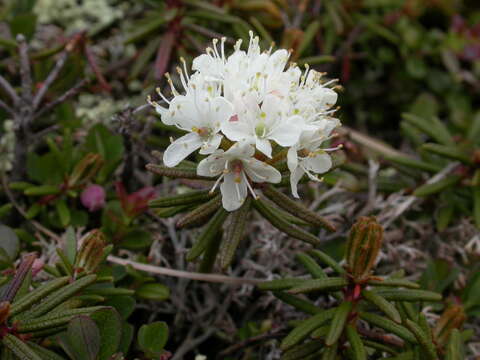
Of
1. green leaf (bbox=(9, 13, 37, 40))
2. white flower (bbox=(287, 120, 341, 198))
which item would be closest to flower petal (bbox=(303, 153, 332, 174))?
white flower (bbox=(287, 120, 341, 198))

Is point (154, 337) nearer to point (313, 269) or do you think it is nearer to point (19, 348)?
point (19, 348)

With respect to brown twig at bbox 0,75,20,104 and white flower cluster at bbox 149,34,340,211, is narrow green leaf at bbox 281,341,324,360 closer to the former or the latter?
white flower cluster at bbox 149,34,340,211

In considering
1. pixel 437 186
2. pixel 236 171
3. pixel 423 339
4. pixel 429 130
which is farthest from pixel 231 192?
pixel 429 130

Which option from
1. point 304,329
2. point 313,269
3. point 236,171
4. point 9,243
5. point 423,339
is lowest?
point 9,243

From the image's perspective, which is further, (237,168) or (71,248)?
(71,248)

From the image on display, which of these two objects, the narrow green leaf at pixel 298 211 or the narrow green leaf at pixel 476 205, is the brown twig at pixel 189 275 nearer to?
the narrow green leaf at pixel 298 211

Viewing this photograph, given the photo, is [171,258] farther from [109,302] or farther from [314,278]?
[314,278]

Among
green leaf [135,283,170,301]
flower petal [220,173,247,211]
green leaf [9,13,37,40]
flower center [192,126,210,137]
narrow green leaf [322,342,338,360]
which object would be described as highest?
green leaf [9,13,37,40]
